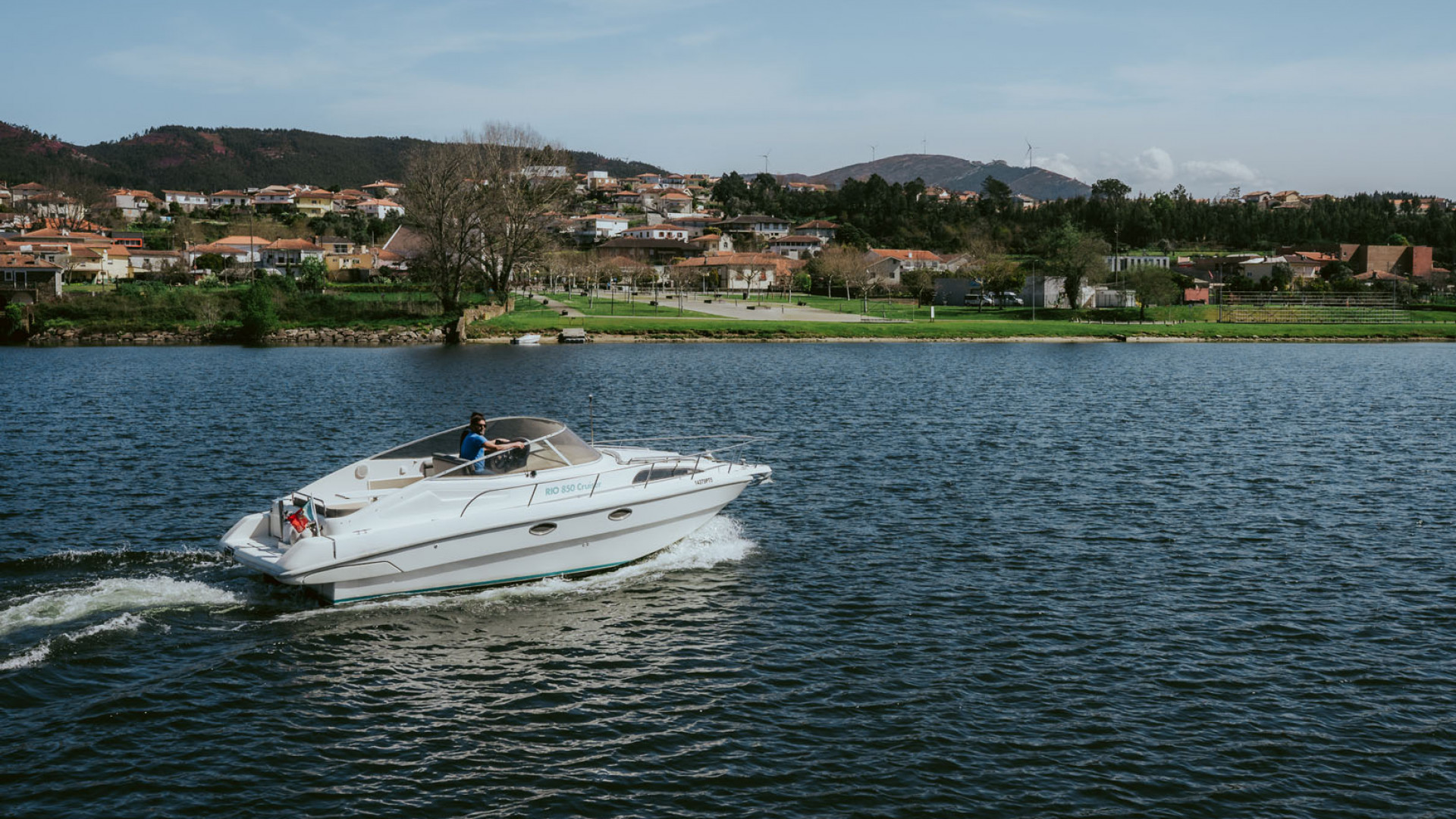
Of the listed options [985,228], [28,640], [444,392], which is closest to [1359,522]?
[28,640]

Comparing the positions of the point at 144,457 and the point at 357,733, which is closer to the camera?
the point at 357,733

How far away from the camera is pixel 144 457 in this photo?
1222 inches

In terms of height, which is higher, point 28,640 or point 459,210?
point 459,210

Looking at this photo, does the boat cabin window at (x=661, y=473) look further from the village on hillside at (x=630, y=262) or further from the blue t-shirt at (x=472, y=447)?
the village on hillside at (x=630, y=262)

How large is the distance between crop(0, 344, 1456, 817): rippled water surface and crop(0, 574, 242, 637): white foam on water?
72 mm

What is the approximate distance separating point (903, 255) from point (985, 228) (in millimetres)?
38283

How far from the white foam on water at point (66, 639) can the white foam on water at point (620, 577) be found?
7.26 feet

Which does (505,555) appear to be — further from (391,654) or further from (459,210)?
(459,210)

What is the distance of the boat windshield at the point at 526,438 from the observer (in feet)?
64.1

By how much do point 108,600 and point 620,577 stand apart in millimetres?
8356

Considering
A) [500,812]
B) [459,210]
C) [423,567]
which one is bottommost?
[500,812]

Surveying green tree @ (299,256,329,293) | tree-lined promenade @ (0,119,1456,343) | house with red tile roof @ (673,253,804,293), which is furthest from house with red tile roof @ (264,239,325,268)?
house with red tile roof @ (673,253,804,293)

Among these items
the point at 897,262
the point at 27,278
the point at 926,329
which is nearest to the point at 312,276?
the point at 27,278

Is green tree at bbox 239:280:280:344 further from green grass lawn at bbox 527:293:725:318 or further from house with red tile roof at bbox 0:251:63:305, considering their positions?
green grass lawn at bbox 527:293:725:318
